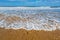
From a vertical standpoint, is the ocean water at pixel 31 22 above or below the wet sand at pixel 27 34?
above

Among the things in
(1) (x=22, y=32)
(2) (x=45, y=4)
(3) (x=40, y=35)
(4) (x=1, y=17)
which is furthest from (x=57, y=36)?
(2) (x=45, y=4)

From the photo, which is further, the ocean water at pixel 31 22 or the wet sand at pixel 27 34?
the ocean water at pixel 31 22

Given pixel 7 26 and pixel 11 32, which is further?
pixel 7 26

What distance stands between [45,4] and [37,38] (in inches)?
50.0

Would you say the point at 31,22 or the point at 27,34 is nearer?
the point at 27,34

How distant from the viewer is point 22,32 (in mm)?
1572

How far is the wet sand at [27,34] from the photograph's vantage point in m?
1.43

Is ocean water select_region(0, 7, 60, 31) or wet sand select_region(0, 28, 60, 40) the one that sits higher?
A: ocean water select_region(0, 7, 60, 31)

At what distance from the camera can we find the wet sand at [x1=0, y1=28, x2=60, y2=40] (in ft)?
4.68

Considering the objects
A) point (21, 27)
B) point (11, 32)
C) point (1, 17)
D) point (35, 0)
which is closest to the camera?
point (11, 32)

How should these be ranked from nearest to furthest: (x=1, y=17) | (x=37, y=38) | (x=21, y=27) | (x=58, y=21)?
1. (x=37, y=38)
2. (x=21, y=27)
3. (x=58, y=21)
4. (x=1, y=17)

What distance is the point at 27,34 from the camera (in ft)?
4.99

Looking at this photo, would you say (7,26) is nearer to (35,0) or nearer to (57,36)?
(57,36)

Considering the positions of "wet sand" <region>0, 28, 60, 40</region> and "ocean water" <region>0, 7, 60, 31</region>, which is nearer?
"wet sand" <region>0, 28, 60, 40</region>
